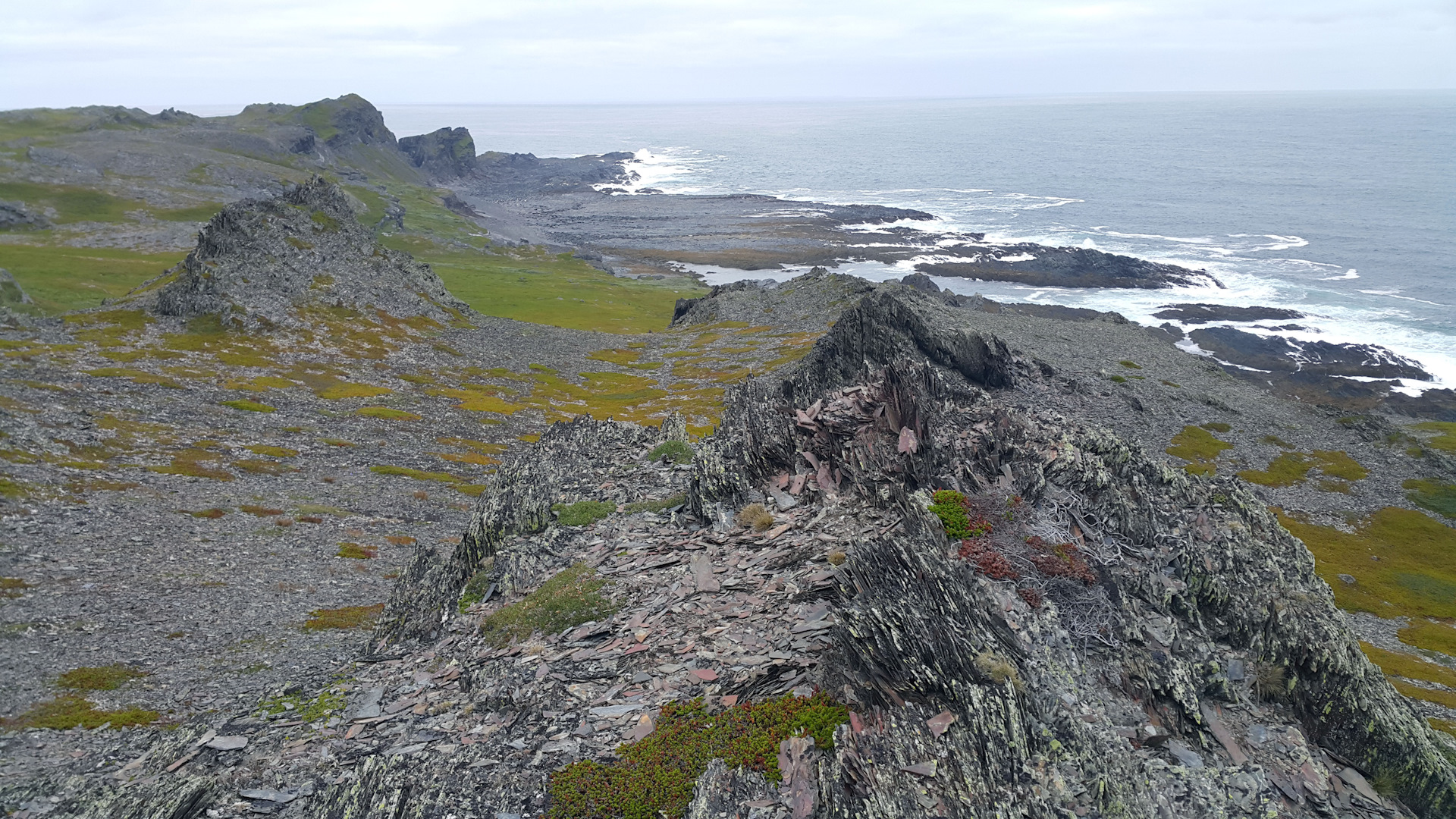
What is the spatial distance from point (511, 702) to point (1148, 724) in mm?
17049

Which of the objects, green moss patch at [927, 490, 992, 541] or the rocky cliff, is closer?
the rocky cliff

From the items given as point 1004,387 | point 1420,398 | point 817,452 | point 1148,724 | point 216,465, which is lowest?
point 1420,398

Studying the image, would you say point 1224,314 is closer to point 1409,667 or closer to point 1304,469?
point 1304,469

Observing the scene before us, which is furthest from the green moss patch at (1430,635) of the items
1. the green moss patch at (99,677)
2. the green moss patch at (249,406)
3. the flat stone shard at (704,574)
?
the green moss patch at (249,406)

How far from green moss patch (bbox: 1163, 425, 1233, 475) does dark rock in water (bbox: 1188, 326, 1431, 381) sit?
4406cm

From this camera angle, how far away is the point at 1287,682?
2064cm

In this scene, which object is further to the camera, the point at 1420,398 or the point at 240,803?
the point at 1420,398

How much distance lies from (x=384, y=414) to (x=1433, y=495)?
4044 inches

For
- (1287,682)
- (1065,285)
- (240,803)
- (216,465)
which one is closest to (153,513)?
(216,465)

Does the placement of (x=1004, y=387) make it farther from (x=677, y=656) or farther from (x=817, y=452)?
(x=677, y=656)

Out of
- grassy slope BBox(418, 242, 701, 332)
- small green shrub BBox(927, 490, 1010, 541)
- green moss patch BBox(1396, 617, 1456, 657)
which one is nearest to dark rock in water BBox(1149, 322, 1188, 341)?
green moss patch BBox(1396, 617, 1456, 657)

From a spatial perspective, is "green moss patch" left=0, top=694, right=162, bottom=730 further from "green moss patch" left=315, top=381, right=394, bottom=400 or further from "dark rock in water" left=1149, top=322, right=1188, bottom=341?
"dark rock in water" left=1149, top=322, right=1188, bottom=341

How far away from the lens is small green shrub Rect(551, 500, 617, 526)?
110 feet

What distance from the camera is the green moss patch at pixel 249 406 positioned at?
208ft
